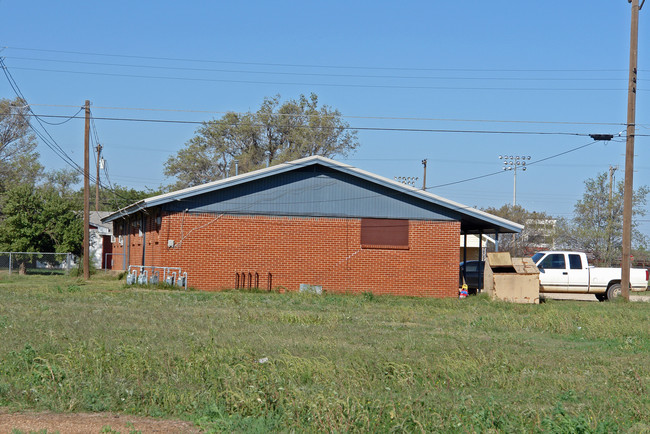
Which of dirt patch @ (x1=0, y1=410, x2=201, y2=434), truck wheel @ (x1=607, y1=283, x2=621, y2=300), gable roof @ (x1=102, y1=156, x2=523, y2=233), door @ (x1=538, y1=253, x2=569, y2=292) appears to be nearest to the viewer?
dirt patch @ (x1=0, y1=410, x2=201, y2=434)

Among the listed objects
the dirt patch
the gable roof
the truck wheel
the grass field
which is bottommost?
the dirt patch

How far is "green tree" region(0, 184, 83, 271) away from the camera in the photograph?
44.0m

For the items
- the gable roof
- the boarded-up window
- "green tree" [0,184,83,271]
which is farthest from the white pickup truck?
"green tree" [0,184,83,271]

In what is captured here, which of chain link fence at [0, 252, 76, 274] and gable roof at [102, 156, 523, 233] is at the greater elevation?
gable roof at [102, 156, 523, 233]

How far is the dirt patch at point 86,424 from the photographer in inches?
299

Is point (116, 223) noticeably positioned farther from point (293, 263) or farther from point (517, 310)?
point (517, 310)

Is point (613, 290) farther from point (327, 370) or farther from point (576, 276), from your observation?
point (327, 370)

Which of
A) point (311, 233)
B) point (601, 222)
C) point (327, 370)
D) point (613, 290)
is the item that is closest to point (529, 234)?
point (601, 222)

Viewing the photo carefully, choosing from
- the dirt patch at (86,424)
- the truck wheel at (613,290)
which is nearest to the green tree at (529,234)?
the truck wheel at (613,290)

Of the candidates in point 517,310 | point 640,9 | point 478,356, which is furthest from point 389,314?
point 640,9

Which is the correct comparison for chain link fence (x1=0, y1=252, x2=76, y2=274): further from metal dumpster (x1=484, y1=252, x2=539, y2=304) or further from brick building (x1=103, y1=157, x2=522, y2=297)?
metal dumpster (x1=484, y1=252, x2=539, y2=304)

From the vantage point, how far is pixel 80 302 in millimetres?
19938

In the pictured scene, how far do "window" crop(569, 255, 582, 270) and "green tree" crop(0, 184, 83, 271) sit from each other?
28956 millimetres

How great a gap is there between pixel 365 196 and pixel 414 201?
1865 millimetres
